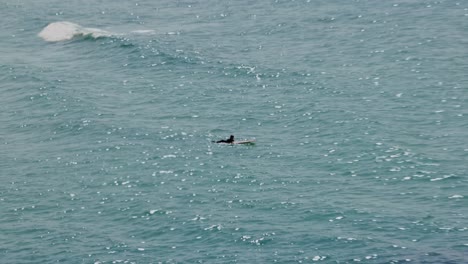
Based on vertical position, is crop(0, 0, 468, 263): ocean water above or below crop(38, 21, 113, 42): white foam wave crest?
below

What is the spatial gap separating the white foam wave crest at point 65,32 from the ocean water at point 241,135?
298 mm

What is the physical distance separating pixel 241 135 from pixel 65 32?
158ft

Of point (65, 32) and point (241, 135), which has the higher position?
point (65, 32)

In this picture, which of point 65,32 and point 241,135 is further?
point 65,32

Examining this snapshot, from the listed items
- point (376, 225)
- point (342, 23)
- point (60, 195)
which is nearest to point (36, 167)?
point (60, 195)

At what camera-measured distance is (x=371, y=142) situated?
3179 inches

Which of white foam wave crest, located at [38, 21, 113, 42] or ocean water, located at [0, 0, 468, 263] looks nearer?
ocean water, located at [0, 0, 468, 263]

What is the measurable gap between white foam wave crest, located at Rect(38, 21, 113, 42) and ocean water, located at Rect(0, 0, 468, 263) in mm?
298

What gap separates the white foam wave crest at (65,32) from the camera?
122 meters

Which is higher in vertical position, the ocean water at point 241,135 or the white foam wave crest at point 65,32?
the white foam wave crest at point 65,32

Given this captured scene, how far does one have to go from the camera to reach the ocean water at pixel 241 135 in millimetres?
66188

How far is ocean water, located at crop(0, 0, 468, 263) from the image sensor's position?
66.2 metres

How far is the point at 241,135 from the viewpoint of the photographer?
85.4 metres

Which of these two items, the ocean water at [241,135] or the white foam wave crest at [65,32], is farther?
the white foam wave crest at [65,32]
